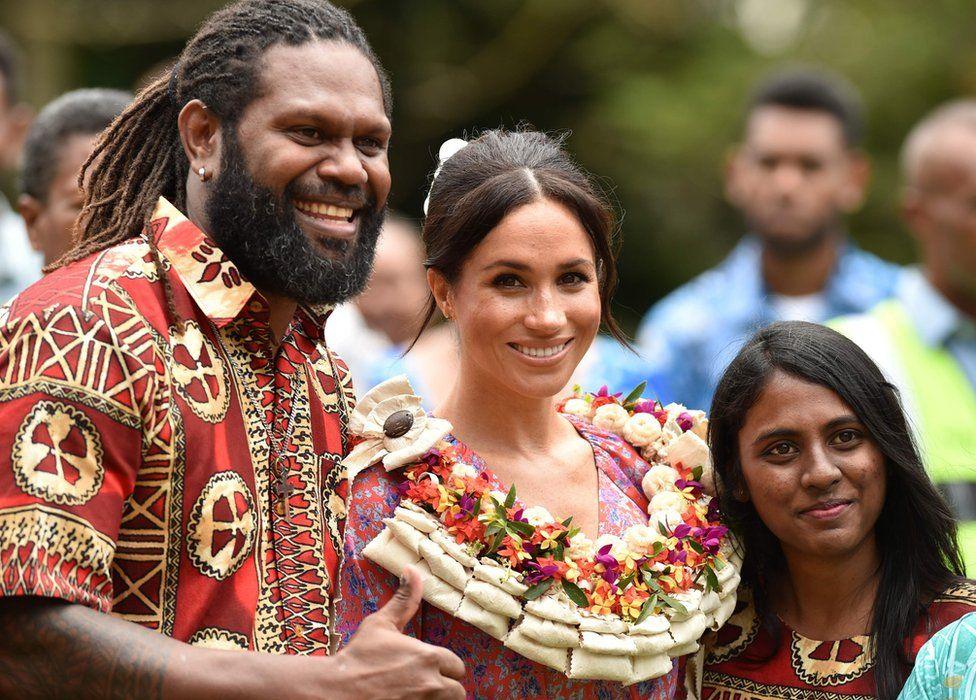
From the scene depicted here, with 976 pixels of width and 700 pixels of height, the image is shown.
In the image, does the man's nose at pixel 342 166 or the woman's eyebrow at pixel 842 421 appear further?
the woman's eyebrow at pixel 842 421

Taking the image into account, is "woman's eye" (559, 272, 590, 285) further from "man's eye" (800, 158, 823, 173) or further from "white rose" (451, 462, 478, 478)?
"man's eye" (800, 158, 823, 173)

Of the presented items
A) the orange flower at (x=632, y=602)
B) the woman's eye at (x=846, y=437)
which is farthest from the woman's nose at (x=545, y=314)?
the woman's eye at (x=846, y=437)

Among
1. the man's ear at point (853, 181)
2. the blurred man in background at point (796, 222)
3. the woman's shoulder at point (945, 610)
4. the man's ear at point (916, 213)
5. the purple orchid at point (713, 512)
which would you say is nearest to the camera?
the woman's shoulder at point (945, 610)

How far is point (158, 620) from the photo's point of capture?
3.11 metres

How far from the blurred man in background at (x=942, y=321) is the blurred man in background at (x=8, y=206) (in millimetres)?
3661

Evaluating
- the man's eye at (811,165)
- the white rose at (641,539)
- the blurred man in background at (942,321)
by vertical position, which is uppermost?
the man's eye at (811,165)

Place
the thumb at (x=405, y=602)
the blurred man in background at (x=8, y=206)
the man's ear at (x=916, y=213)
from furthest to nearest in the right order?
the man's ear at (x=916, y=213) → the blurred man in background at (x=8, y=206) → the thumb at (x=405, y=602)

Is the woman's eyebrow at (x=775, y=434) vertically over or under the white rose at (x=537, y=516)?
over

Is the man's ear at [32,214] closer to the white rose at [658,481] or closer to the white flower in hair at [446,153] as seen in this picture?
the white flower in hair at [446,153]

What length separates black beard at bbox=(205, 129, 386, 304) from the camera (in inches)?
136

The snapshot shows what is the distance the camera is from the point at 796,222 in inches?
307

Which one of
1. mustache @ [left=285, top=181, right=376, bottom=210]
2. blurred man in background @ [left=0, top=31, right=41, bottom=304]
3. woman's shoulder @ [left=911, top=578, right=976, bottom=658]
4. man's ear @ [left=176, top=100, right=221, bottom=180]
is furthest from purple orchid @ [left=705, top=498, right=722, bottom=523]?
blurred man in background @ [left=0, top=31, right=41, bottom=304]

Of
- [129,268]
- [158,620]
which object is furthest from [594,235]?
[158,620]

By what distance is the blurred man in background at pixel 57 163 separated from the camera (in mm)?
5242
